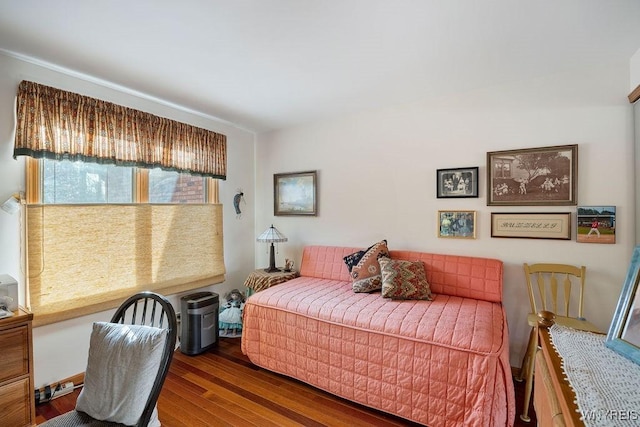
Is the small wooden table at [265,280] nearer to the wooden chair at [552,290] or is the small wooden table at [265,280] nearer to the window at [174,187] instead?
the window at [174,187]

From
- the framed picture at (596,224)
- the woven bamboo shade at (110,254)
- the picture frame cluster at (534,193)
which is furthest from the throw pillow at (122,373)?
the framed picture at (596,224)

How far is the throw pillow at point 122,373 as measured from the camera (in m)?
1.24

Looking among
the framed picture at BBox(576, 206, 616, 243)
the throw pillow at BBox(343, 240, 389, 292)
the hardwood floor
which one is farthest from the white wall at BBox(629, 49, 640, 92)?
the hardwood floor

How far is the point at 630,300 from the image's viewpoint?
94cm

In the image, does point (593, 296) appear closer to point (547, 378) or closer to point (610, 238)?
point (610, 238)

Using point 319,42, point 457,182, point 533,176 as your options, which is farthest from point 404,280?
point 319,42

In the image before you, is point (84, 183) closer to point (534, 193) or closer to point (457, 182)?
point (457, 182)

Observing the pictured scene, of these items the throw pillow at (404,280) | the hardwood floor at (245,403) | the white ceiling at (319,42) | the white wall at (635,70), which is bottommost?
the hardwood floor at (245,403)

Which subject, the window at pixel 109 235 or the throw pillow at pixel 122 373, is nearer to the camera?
the throw pillow at pixel 122 373

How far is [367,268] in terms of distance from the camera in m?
2.75

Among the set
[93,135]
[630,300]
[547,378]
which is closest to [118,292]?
[93,135]

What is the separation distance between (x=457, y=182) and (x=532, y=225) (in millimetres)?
691

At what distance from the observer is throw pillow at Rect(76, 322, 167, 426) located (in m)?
1.24

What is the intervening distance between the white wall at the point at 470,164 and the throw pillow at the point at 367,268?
0.95 ft
